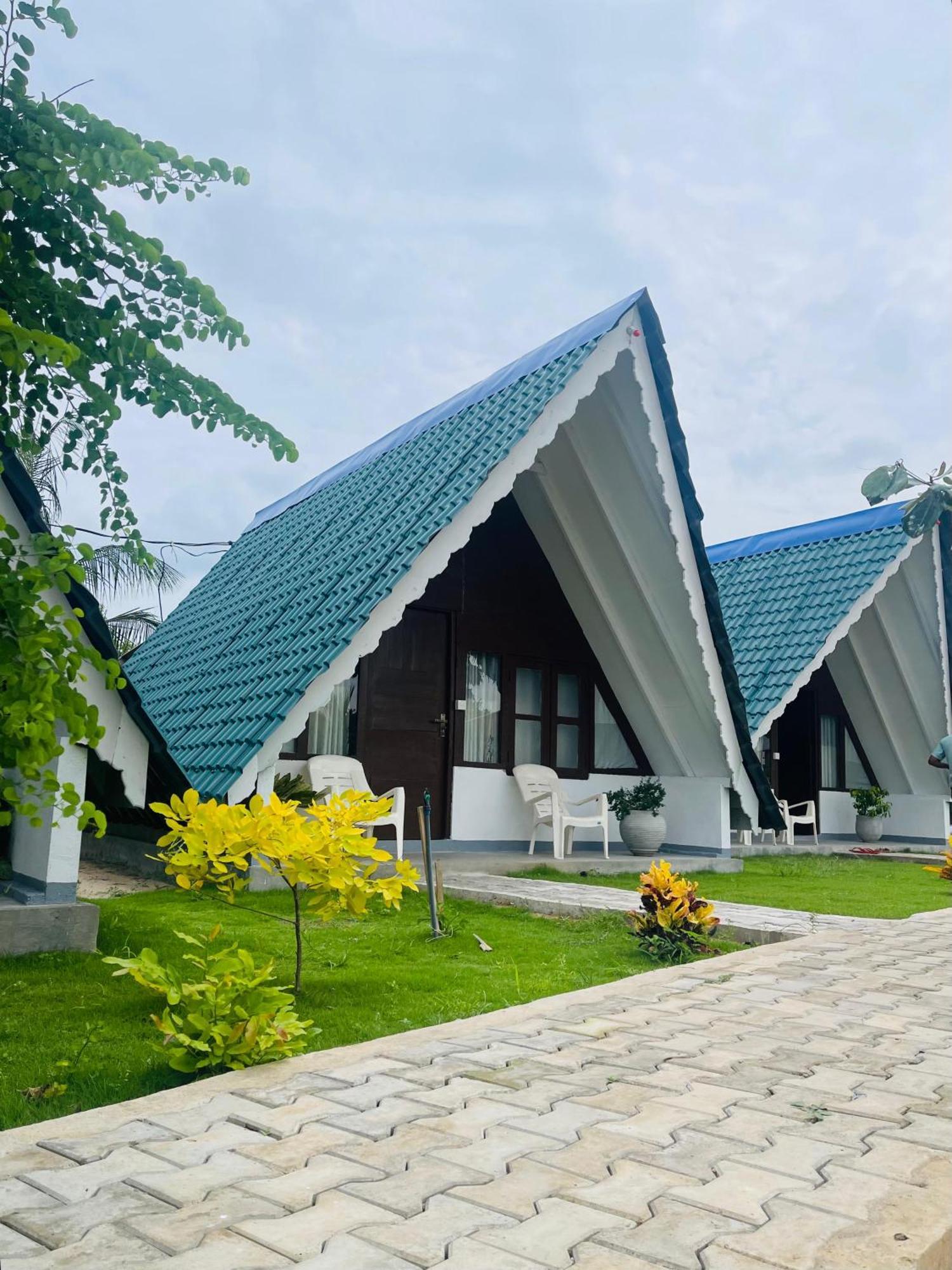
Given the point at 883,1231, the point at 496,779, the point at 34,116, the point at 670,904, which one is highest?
the point at 34,116

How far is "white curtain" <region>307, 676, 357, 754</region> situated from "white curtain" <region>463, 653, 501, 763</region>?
1.44 metres

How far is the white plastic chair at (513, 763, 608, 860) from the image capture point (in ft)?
35.1

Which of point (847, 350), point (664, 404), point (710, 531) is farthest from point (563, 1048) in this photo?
point (710, 531)

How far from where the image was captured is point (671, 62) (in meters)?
6.00

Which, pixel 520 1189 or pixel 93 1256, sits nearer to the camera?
pixel 93 1256

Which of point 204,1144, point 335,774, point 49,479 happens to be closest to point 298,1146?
point 204,1144

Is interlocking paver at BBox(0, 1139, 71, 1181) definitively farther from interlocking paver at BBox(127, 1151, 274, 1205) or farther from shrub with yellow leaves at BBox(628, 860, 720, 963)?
shrub with yellow leaves at BBox(628, 860, 720, 963)

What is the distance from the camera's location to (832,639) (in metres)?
14.0

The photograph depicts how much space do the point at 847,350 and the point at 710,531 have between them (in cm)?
1305

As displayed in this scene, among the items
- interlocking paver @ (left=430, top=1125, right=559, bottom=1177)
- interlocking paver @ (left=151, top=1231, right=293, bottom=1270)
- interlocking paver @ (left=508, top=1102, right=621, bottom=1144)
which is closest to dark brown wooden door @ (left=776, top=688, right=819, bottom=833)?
interlocking paver @ (left=508, top=1102, right=621, bottom=1144)

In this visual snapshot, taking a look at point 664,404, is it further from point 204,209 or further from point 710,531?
point 710,531

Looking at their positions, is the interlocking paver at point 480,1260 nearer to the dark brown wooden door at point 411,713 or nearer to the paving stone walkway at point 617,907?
the paving stone walkway at point 617,907

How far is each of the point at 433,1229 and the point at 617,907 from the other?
5113 mm

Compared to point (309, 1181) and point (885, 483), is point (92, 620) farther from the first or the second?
point (885, 483)
